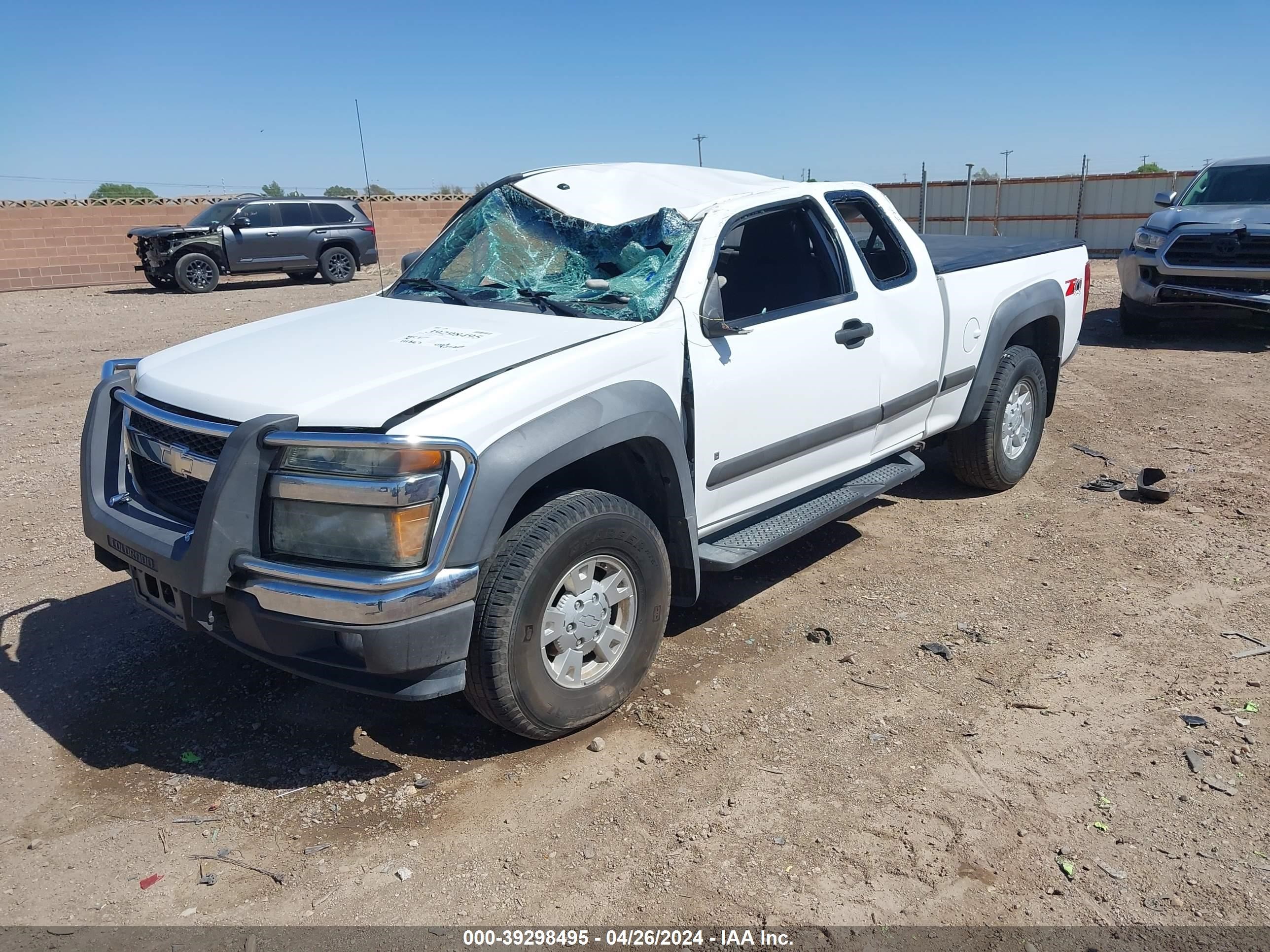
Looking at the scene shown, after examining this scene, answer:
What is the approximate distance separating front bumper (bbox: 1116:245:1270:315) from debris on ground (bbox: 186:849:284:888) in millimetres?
10158

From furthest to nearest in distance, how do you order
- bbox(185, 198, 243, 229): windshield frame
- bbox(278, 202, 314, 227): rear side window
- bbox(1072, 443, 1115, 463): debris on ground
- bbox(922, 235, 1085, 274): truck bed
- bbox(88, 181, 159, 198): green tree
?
bbox(88, 181, 159, 198): green tree → bbox(278, 202, 314, 227): rear side window → bbox(185, 198, 243, 229): windshield frame → bbox(1072, 443, 1115, 463): debris on ground → bbox(922, 235, 1085, 274): truck bed

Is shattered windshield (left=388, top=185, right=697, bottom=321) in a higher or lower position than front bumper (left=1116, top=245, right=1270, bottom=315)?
higher

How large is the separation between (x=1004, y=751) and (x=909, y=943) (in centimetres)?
106

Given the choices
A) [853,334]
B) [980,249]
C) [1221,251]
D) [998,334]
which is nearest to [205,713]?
[853,334]

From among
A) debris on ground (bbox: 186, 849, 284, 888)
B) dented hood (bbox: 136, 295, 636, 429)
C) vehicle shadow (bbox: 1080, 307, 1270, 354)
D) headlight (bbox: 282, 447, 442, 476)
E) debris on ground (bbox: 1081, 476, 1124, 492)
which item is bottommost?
vehicle shadow (bbox: 1080, 307, 1270, 354)

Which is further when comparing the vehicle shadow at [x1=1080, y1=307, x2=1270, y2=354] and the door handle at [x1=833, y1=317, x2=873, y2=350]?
the vehicle shadow at [x1=1080, y1=307, x2=1270, y2=354]

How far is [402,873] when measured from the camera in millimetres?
2904

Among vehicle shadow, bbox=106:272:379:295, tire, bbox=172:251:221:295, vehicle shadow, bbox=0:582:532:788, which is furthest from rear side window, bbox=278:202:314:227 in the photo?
vehicle shadow, bbox=0:582:532:788

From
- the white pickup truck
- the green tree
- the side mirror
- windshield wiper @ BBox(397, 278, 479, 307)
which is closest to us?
the white pickup truck

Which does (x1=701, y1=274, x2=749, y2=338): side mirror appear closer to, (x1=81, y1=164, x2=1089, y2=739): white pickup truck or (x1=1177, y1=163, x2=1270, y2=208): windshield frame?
(x1=81, y1=164, x2=1089, y2=739): white pickup truck

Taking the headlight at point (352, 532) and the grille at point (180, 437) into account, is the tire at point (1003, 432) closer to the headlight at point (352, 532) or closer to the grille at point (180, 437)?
the headlight at point (352, 532)

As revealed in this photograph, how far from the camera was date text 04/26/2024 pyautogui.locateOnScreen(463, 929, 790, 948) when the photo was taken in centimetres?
263

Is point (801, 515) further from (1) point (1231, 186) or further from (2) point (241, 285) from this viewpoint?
(2) point (241, 285)

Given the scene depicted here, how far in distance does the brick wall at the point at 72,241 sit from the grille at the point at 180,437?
21161 mm
